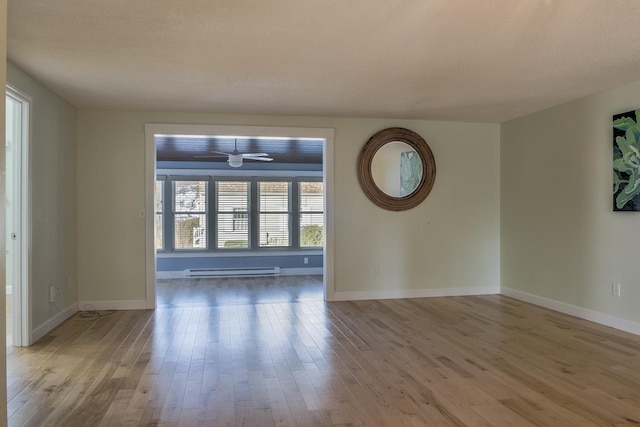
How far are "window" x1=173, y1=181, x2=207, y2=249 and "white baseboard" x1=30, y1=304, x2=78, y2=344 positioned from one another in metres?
3.69

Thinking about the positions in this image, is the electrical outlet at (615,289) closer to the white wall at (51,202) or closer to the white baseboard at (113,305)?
the white baseboard at (113,305)

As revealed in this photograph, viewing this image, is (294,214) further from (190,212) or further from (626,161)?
(626,161)

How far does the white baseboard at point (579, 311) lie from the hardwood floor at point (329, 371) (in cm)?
12

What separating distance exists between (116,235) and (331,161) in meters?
2.60

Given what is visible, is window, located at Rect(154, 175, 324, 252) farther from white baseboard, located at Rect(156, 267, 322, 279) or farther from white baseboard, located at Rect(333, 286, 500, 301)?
white baseboard, located at Rect(333, 286, 500, 301)

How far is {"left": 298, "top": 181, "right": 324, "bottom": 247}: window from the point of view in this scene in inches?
352

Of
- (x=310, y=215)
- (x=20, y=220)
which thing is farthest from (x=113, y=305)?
(x=310, y=215)

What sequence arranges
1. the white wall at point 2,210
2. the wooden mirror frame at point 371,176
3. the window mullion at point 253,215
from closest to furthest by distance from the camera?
the white wall at point 2,210
the wooden mirror frame at point 371,176
the window mullion at point 253,215

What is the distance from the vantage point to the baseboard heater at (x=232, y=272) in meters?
8.05

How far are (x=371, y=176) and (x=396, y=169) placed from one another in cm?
35

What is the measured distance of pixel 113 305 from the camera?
16.2 feet

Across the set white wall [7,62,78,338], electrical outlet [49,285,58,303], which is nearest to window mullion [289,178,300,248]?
white wall [7,62,78,338]

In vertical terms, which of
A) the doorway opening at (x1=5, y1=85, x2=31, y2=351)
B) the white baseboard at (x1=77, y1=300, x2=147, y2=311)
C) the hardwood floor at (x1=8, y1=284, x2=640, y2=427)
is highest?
the doorway opening at (x1=5, y1=85, x2=31, y2=351)

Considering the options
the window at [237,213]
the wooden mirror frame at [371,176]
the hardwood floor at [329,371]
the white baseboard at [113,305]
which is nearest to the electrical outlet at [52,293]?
the hardwood floor at [329,371]
